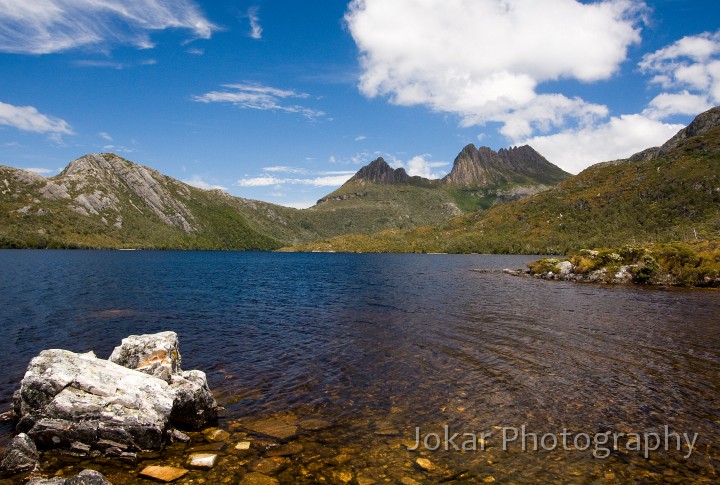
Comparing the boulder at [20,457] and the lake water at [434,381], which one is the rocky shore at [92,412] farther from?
the lake water at [434,381]

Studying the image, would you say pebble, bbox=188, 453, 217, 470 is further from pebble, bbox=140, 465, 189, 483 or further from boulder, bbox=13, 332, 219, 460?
boulder, bbox=13, 332, 219, 460

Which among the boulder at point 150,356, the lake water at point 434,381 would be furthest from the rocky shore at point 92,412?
the boulder at point 150,356

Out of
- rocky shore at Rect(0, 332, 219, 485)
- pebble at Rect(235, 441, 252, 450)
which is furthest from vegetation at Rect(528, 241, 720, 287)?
rocky shore at Rect(0, 332, 219, 485)

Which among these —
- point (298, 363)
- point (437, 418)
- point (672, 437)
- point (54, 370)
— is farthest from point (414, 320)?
point (54, 370)

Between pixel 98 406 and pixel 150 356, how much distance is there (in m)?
4.47

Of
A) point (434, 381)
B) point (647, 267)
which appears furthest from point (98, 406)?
point (647, 267)

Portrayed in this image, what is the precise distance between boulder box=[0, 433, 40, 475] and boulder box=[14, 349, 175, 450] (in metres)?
0.72

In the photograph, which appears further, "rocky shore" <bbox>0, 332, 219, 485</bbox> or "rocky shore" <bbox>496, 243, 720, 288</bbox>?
"rocky shore" <bbox>496, 243, 720, 288</bbox>

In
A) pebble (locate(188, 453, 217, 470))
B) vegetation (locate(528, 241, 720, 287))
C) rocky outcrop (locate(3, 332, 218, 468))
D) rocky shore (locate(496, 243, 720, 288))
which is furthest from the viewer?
rocky shore (locate(496, 243, 720, 288))

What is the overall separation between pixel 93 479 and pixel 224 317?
110 feet

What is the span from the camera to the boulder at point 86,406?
13914 mm

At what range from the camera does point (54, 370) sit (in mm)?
14805

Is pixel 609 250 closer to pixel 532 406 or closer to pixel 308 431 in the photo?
pixel 532 406

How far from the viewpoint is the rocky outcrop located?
13.9m
